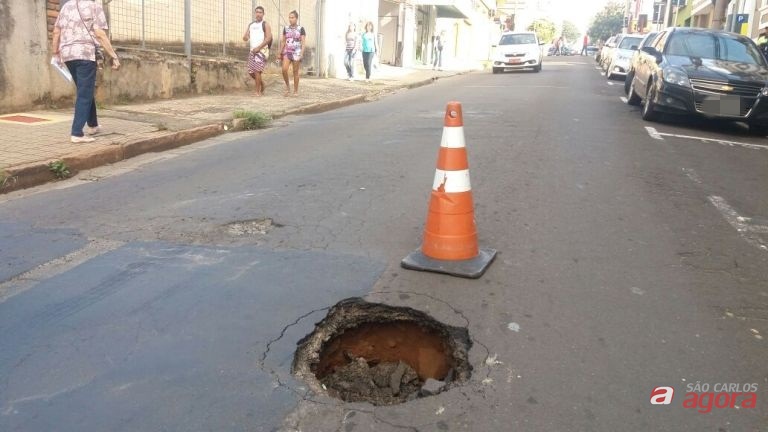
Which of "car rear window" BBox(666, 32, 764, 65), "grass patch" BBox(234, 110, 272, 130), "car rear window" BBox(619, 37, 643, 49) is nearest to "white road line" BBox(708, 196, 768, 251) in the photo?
"car rear window" BBox(666, 32, 764, 65)

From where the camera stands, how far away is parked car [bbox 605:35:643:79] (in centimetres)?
2197

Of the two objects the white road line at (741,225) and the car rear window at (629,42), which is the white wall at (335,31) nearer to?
the car rear window at (629,42)

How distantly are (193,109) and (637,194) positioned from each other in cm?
774

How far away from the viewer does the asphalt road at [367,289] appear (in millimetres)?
2539

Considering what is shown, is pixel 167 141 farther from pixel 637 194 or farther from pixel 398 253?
pixel 637 194

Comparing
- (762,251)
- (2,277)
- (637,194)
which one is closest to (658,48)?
(637,194)

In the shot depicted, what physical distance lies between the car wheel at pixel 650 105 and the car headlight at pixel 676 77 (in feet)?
1.45

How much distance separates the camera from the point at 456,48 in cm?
4772

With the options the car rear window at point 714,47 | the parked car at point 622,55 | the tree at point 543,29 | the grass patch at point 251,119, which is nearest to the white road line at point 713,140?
the car rear window at point 714,47

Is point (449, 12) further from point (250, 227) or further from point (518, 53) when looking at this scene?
point (250, 227)

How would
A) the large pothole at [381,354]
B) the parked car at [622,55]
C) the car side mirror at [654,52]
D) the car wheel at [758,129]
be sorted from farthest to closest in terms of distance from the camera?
the parked car at [622,55] → the car side mirror at [654,52] → the car wheel at [758,129] → the large pothole at [381,354]

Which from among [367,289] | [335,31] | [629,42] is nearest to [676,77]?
[367,289]

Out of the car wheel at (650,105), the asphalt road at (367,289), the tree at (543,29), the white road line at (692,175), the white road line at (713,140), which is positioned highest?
the tree at (543,29)

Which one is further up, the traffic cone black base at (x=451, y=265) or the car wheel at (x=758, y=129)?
the car wheel at (x=758, y=129)
